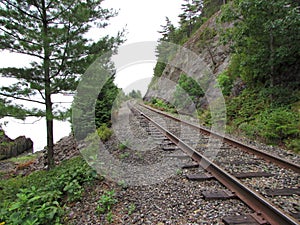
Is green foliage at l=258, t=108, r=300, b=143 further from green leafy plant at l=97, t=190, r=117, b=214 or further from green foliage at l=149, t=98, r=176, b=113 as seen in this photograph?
green foliage at l=149, t=98, r=176, b=113

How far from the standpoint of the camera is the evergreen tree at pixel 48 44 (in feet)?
21.6

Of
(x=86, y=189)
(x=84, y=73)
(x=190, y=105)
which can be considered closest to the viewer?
(x=86, y=189)

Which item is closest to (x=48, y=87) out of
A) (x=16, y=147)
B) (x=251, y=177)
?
(x=251, y=177)

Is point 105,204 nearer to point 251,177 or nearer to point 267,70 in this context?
point 251,177

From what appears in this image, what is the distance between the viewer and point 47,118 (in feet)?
21.9

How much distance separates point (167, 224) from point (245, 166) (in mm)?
2387

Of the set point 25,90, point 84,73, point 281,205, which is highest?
point 84,73

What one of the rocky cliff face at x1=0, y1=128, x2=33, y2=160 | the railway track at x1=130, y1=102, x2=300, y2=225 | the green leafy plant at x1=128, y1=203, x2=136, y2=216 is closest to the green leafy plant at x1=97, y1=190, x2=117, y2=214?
the green leafy plant at x1=128, y1=203, x2=136, y2=216

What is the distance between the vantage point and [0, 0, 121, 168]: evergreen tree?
6.59 metres

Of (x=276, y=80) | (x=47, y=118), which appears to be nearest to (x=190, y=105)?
(x=276, y=80)

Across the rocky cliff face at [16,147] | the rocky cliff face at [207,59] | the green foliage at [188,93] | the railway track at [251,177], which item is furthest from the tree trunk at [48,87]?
the rocky cliff face at [16,147]

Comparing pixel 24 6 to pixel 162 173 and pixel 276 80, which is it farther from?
pixel 276 80

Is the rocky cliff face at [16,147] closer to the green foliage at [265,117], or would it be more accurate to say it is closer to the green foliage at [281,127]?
the green foliage at [265,117]

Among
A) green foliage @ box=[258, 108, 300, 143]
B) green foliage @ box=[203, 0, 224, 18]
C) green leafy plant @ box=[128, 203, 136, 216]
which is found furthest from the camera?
green foliage @ box=[203, 0, 224, 18]
